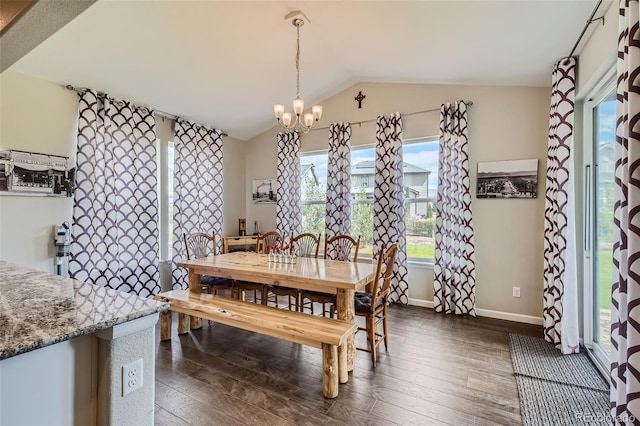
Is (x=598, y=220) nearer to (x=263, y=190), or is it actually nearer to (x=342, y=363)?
(x=342, y=363)

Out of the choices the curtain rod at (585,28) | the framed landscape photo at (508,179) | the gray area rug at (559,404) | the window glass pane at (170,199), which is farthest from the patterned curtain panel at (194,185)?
the curtain rod at (585,28)

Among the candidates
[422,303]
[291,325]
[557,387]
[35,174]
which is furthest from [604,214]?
[35,174]

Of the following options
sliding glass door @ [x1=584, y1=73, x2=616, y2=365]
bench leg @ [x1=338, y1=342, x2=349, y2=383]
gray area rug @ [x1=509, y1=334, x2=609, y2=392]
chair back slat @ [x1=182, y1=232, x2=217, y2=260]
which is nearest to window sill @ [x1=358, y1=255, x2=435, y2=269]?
→ gray area rug @ [x1=509, y1=334, x2=609, y2=392]

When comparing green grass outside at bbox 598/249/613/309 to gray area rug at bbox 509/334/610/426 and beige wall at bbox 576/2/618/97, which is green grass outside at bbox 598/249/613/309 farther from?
beige wall at bbox 576/2/618/97

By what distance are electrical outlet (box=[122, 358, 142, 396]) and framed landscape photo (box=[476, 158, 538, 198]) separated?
3723 millimetres

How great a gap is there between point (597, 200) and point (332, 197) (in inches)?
117

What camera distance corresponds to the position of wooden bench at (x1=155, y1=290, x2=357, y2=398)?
2014 mm

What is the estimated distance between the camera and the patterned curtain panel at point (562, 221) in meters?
2.62

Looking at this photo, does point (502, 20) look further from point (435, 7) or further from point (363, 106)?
point (363, 106)

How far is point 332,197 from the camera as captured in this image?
4.50 m

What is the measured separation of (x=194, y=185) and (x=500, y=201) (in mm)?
4174

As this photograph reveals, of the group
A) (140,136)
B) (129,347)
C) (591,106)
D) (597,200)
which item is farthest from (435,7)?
(140,136)

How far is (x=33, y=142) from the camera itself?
2896 millimetres

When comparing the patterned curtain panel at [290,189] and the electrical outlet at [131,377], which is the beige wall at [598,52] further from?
the patterned curtain panel at [290,189]
